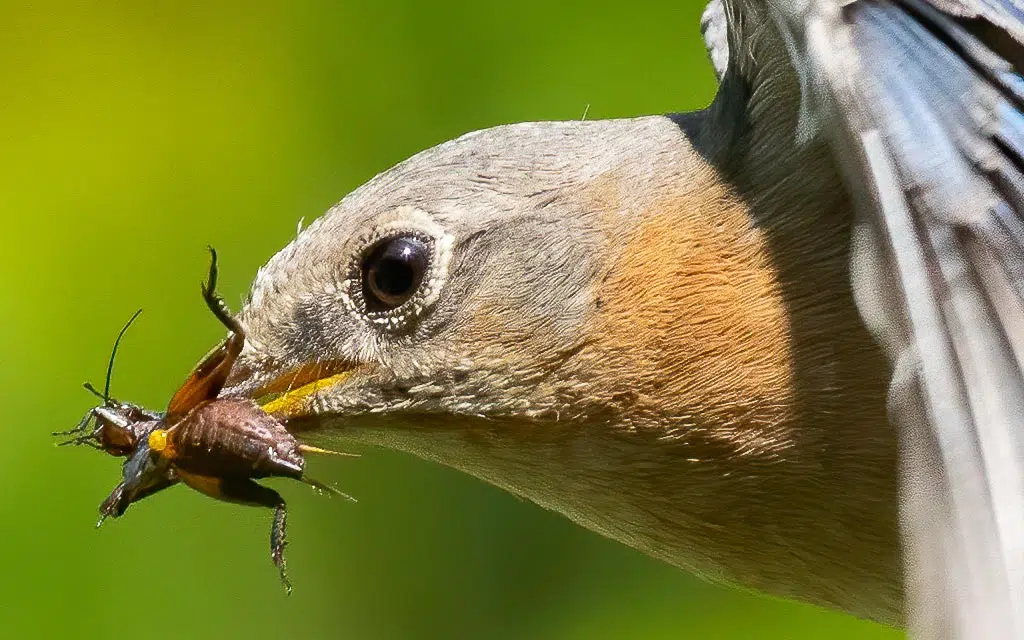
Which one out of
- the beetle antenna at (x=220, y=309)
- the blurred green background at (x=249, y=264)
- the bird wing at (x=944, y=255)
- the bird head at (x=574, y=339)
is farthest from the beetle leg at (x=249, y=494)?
the blurred green background at (x=249, y=264)

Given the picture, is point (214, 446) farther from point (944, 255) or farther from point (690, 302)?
point (944, 255)

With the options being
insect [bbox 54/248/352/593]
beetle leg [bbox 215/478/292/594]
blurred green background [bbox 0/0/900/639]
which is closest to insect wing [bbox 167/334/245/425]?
insect [bbox 54/248/352/593]

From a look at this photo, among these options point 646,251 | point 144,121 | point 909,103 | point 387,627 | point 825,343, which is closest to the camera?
point 909,103

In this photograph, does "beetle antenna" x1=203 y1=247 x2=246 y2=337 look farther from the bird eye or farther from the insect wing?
the bird eye

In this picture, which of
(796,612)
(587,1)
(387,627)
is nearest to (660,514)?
(796,612)

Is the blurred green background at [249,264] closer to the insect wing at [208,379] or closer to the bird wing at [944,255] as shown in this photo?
the insect wing at [208,379]

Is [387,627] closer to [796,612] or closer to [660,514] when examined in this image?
[796,612]

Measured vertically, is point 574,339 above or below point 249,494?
above

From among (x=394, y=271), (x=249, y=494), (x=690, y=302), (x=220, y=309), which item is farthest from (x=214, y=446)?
(x=690, y=302)
